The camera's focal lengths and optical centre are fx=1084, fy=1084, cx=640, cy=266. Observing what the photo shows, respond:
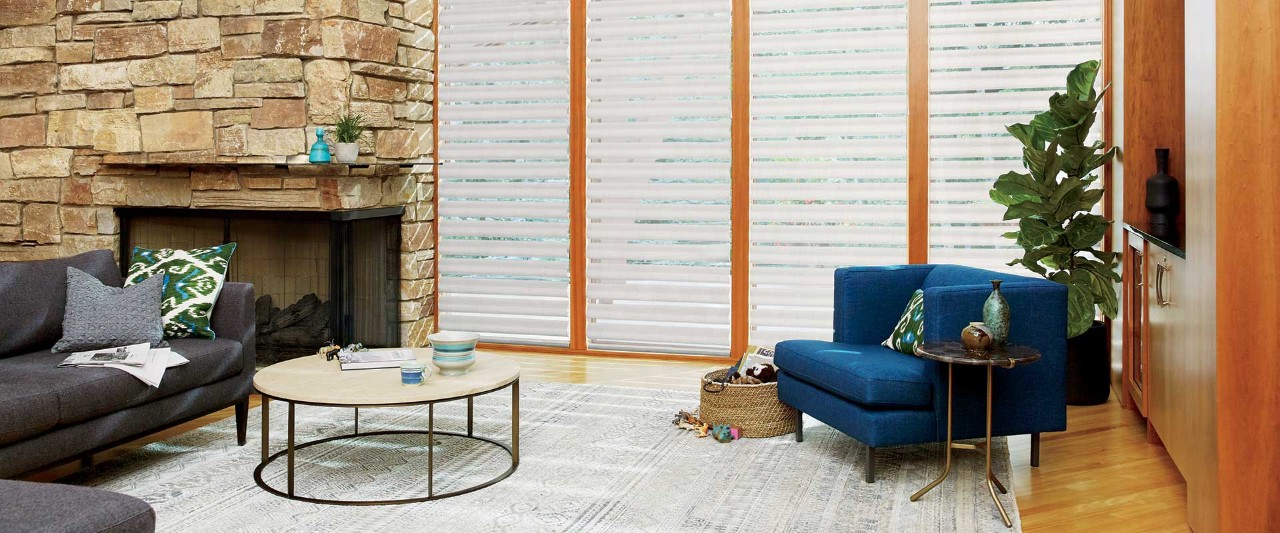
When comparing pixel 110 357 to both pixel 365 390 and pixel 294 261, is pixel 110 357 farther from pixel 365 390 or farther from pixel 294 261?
pixel 294 261

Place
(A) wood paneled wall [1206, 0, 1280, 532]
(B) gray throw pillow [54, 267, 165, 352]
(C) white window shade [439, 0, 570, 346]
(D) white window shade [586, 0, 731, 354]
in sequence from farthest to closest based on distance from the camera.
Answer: (C) white window shade [439, 0, 570, 346] < (D) white window shade [586, 0, 731, 354] < (B) gray throw pillow [54, 267, 165, 352] < (A) wood paneled wall [1206, 0, 1280, 532]

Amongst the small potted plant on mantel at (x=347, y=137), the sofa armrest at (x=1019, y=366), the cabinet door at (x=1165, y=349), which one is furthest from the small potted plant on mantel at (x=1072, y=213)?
the small potted plant on mantel at (x=347, y=137)

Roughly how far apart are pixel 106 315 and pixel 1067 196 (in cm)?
438

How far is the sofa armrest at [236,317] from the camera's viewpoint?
4637mm

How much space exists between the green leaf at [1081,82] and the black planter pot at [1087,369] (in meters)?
1.15

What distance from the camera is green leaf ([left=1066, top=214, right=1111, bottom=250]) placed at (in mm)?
5277

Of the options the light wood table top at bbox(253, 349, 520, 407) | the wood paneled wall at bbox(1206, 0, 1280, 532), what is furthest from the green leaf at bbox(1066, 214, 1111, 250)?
the light wood table top at bbox(253, 349, 520, 407)

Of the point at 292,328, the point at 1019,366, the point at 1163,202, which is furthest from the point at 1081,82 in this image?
the point at 292,328

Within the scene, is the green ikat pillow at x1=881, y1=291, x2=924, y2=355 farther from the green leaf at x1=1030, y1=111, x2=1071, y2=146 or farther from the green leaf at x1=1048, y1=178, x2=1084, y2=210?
the green leaf at x1=1030, y1=111, x2=1071, y2=146

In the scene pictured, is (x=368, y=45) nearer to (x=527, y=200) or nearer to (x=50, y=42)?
(x=527, y=200)

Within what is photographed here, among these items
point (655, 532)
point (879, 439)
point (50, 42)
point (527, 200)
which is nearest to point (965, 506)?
point (879, 439)

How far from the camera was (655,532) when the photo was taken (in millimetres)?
3445

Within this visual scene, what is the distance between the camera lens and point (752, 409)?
183 inches

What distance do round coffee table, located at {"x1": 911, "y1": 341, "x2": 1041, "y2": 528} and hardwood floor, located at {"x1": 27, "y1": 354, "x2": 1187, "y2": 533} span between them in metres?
0.14
